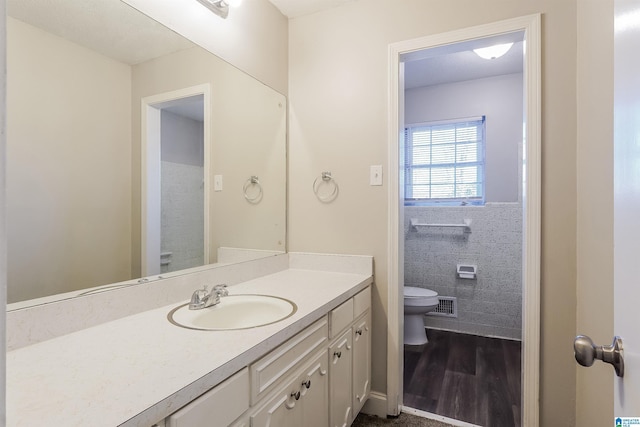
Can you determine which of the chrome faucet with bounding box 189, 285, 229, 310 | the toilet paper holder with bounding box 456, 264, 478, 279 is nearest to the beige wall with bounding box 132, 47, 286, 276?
the chrome faucet with bounding box 189, 285, 229, 310

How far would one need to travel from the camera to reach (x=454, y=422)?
1.75 m

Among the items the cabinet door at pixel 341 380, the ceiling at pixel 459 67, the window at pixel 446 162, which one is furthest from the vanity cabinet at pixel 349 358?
the ceiling at pixel 459 67

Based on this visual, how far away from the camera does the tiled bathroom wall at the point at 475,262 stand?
2.90 m

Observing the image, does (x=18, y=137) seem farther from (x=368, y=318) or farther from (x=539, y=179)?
(x=539, y=179)

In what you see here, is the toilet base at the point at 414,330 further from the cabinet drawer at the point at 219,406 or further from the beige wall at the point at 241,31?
the cabinet drawer at the point at 219,406

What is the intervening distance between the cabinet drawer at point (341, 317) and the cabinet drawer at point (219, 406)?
0.57 m

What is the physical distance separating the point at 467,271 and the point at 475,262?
112 millimetres

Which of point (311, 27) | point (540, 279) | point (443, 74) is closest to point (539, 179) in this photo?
point (540, 279)

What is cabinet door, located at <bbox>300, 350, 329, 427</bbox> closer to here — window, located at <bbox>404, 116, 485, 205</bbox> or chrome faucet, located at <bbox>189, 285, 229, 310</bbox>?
chrome faucet, located at <bbox>189, 285, 229, 310</bbox>

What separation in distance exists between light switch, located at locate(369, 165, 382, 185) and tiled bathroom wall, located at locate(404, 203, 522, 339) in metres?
1.55

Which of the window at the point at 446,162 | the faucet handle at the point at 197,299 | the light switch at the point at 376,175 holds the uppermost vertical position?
the window at the point at 446,162

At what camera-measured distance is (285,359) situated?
104 centimetres

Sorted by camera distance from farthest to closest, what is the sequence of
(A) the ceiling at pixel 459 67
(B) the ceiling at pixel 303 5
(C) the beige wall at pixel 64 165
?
(A) the ceiling at pixel 459 67
(B) the ceiling at pixel 303 5
(C) the beige wall at pixel 64 165

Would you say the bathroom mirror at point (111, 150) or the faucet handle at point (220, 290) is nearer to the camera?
the bathroom mirror at point (111, 150)
